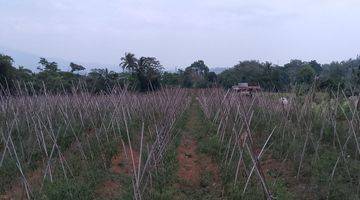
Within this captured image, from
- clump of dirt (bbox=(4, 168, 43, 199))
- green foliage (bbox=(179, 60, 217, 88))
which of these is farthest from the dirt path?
green foliage (bbox=(179, 60, 217, 88))

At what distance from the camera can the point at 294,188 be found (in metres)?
6.17

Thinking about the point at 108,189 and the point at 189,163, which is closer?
the point at 108,189

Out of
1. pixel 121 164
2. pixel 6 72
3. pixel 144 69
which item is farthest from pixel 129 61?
pixel 121 164

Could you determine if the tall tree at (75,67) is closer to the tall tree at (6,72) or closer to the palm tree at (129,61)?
the palm tree at (129,61)

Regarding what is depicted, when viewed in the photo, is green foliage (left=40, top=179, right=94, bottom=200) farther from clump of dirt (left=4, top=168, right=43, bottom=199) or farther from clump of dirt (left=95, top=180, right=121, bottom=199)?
clump of dirt (left=95, top=180, right=121, bottom=199)

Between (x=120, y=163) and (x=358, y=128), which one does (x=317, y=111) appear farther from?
(x=120, y=163)

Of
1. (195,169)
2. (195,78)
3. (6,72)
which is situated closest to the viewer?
(195,169)

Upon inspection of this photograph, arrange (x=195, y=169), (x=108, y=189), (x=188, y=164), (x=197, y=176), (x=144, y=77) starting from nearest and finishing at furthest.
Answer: (x=108, y=189)
(x=197, y=176)
(x=195, y=169)
(x=188, y=164)
(x=144, y=77)

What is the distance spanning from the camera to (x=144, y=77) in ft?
94.8

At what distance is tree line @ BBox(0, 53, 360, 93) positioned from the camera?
15484 mm

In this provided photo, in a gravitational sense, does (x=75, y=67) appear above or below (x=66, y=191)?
above

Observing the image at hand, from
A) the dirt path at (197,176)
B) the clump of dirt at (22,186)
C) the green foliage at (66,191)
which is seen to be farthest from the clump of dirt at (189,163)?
the clump of dirt at (22,186)

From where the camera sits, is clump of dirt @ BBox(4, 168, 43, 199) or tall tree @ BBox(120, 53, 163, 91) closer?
clump of dirt @ BBox(4, 168, 43, 199)

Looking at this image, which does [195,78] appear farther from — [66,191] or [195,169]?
[66,191]
